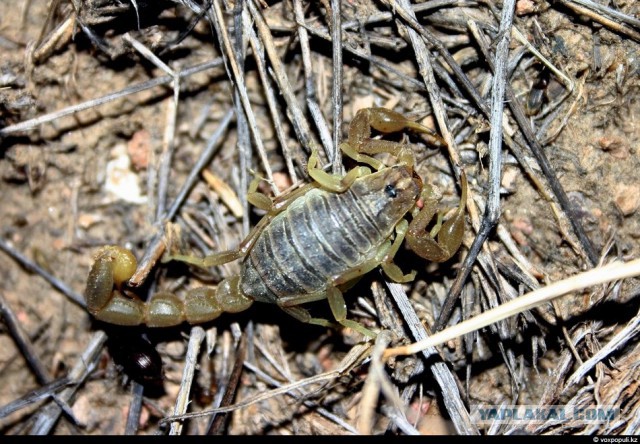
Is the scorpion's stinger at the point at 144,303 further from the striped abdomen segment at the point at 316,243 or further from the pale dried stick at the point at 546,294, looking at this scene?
the pale dried stick at the point at 546,294

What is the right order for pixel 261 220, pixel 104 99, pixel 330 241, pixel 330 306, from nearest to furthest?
pixel 330 241 < pixel 330 306 < pixel 261 220 < pixel 104 99

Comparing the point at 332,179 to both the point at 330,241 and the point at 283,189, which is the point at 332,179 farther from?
the point at 283,189

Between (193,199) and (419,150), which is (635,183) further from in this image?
(193,199)

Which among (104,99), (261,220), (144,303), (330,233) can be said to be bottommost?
(144,303)

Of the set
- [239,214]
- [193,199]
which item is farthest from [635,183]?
[193,199]

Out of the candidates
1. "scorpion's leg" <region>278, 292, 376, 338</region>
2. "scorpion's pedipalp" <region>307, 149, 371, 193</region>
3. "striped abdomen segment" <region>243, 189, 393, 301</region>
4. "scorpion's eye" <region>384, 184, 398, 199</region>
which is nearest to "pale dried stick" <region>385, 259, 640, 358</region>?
"scorpion's leg" <region>278, 292, 376, 338</region>

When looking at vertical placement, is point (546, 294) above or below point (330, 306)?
above

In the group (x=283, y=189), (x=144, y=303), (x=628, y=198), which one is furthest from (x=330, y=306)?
(x=628, y=198)
